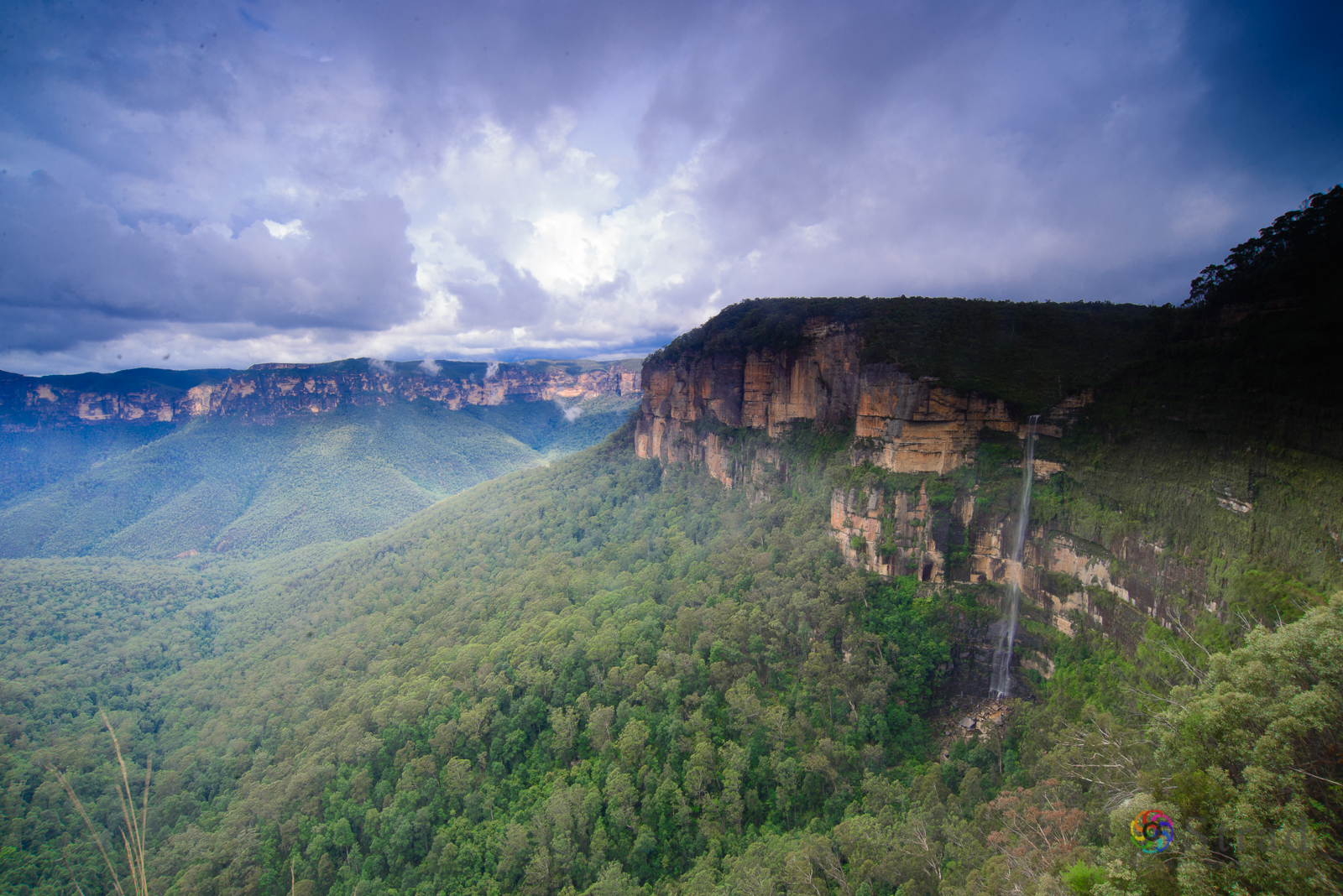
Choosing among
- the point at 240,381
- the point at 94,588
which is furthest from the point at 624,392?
the point at 94,588

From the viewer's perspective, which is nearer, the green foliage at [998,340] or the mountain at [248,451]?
the green foliage at [998,340]

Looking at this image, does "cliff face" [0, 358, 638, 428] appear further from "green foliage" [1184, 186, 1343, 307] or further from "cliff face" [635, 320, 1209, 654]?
"green foliage" [1184, 186, 1343, 307]

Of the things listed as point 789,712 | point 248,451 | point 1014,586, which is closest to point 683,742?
point 789,712

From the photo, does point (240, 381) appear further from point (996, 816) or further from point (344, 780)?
point (996, 816)

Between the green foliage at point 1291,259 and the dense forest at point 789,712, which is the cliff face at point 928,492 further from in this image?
the green foliage at point 1291,259

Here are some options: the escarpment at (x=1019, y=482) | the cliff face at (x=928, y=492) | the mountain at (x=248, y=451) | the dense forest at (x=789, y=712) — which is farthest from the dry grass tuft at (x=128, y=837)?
the mountain at (x=248, y=451)
